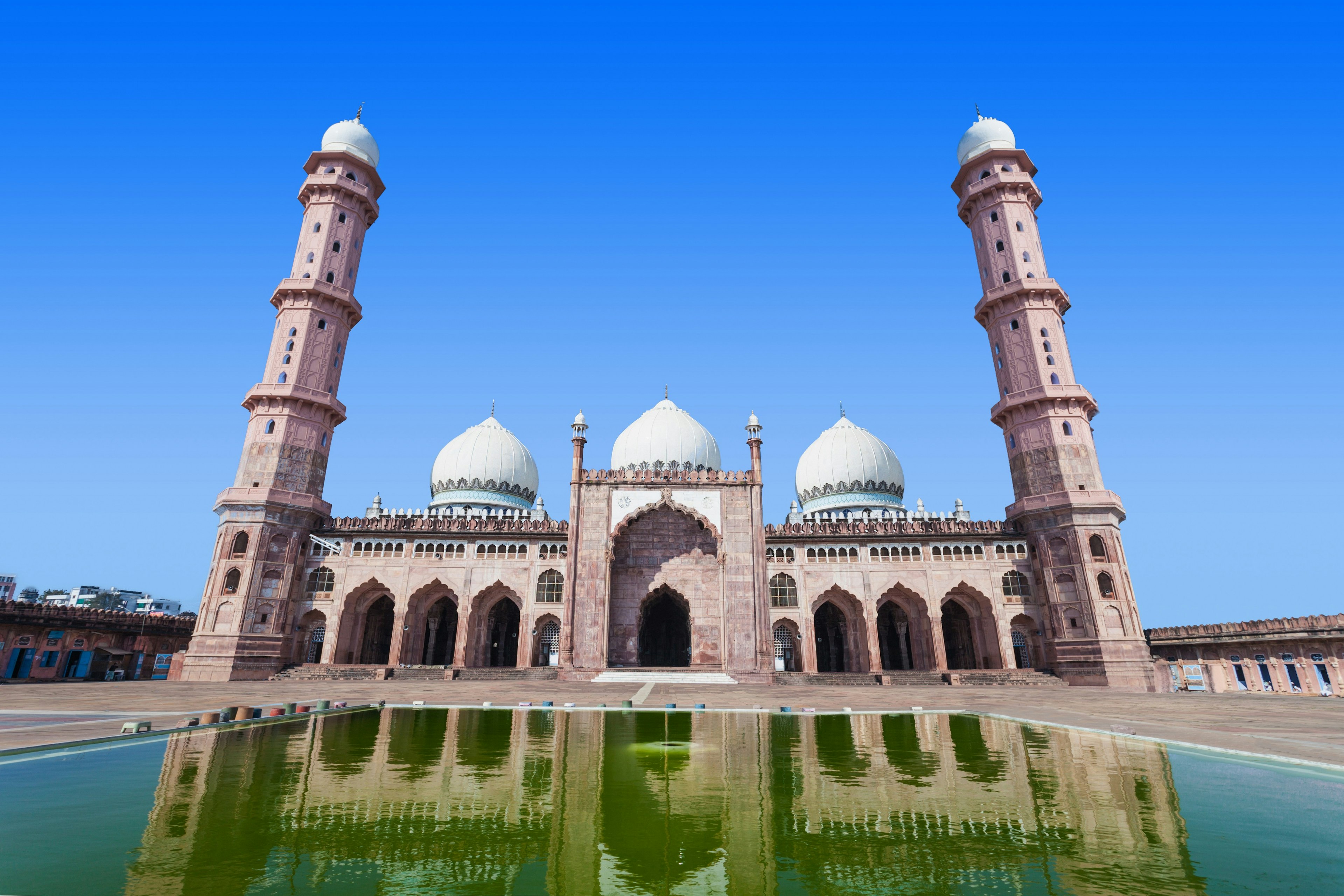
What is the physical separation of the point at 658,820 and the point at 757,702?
1270 cm

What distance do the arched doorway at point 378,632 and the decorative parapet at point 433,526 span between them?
382 centimetres

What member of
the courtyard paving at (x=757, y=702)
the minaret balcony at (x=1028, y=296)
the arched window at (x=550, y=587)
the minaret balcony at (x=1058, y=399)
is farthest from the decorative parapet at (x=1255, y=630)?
the arched window at (x=550, y=587)

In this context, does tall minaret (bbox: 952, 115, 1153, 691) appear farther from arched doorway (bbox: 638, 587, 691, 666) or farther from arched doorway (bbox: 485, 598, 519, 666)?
arched doorway (bbox: 485, 598, 519, 666)

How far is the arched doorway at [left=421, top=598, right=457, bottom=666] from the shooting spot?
35.8m

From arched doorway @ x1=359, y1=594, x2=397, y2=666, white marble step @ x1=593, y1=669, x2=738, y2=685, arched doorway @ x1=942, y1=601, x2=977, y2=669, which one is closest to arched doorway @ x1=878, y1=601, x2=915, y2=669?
arched doorway @ x1=942, y1=601, x2=977, y2=669

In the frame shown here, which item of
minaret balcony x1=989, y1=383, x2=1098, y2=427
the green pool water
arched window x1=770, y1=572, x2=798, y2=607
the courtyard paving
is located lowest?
the green pool water

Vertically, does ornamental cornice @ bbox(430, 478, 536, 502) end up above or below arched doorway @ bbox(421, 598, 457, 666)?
above

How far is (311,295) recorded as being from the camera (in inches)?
1359

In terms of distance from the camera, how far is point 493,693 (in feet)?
64.3

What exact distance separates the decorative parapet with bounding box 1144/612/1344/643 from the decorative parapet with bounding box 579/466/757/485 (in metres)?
23.9

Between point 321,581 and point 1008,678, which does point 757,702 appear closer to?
point 1008,678

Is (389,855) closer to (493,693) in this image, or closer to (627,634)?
(493,693)

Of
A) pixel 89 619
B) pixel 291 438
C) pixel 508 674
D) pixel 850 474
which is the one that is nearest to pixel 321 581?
pixel 291 438

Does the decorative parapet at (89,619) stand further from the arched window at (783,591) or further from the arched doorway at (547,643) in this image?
the arched window at (783,591)
